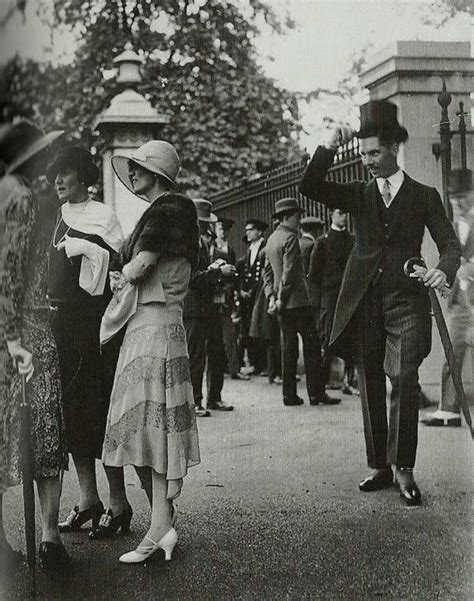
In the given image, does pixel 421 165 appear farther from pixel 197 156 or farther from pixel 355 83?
pixel 197 156

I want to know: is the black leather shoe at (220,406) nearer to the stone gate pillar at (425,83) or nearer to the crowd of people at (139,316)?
the crowd of people at (139,316)

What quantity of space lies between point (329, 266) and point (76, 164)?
14.0 ft

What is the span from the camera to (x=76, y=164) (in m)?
3.41

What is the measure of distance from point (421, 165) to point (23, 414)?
74.6 inches

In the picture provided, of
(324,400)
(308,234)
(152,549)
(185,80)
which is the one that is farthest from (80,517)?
(308,234)

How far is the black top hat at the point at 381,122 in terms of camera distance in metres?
3.87

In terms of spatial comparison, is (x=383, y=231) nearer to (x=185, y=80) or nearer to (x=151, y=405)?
(x=185, y=80)

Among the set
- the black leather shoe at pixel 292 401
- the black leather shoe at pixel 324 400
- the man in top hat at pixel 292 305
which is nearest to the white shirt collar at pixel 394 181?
the black leather shoe at pixel 324 400

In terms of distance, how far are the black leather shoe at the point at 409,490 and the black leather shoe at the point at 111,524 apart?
118 cm

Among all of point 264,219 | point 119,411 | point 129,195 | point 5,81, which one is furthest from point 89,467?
point 264,219

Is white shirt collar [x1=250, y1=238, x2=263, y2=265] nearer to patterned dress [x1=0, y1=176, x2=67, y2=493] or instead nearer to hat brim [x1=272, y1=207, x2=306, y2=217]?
hat brim [x1=272, y1=207, x2=306, y2=217]

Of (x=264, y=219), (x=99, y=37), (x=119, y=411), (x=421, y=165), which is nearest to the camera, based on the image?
(x=99, y=37)

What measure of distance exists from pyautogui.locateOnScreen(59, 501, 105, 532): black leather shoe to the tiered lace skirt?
0.66 ft

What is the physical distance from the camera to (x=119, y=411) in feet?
12.0
